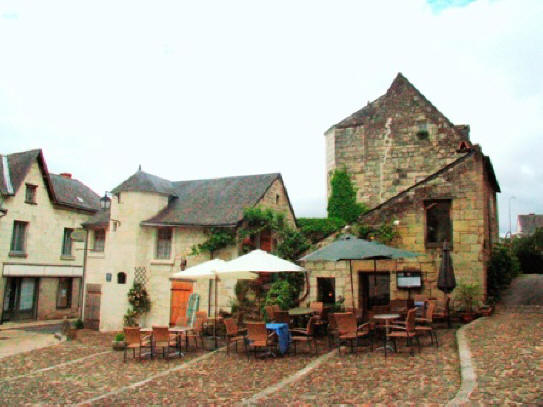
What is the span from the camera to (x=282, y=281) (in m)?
14.7

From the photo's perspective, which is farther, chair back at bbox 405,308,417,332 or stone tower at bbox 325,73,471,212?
stone tower at bbox 325,73,471,212

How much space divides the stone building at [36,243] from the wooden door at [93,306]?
3059 millimetres

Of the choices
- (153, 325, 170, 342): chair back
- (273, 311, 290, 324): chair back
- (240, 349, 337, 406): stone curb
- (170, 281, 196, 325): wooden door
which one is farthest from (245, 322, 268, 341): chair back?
(170, 281, 196, 325): wooden door

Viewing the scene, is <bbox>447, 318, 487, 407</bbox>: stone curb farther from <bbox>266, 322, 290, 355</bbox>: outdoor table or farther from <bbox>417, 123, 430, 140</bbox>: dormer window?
<bbox>417, 123, 430, 140</bbox>: dormer window

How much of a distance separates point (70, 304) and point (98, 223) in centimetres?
897

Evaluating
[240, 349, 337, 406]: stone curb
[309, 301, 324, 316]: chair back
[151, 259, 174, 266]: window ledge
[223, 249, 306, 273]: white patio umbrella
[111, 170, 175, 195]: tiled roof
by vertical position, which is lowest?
[240, 349, 337, 406]: stone curb

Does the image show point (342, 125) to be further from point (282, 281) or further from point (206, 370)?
point (206, 370)

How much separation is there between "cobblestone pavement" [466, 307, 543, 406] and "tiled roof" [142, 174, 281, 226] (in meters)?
8.82

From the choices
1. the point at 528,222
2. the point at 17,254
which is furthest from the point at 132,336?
the point at 528,222

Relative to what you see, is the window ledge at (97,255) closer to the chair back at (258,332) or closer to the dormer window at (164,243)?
the dormer window at (164,243)

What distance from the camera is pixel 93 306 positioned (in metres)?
18.8

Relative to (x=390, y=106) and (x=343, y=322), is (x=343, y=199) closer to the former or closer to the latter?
(x=390, y=106)

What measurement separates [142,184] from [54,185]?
11090mm

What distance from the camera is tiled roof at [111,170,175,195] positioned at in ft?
59.1
